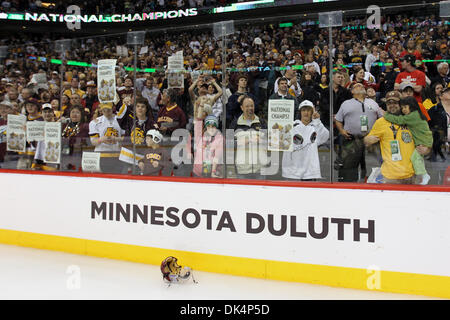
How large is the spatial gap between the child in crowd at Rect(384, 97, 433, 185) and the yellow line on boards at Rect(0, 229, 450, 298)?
2.41 ft

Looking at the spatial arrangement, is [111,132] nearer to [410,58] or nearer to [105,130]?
[105,130]

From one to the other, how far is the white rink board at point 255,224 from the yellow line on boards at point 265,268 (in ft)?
0.15

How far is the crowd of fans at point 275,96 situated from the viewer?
330 centimetres

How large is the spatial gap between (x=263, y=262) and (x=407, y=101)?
166 centimetres

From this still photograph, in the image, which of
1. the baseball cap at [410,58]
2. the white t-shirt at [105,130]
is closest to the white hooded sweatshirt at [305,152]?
the baseball cap at [410,58]

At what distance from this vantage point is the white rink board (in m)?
3.21

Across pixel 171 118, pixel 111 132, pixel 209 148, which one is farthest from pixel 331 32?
pixel 111 132

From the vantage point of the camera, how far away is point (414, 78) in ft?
10.8

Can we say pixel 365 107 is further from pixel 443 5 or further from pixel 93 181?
pixel 93 181

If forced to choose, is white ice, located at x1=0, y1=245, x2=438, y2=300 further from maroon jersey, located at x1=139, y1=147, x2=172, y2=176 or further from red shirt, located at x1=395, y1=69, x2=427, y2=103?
red shirt, located at x1=395, y1=69, x2=427, y2=103

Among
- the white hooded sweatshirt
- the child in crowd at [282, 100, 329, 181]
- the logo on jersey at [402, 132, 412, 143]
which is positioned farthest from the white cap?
the logo on jersey at [402, 132, 412, 143]

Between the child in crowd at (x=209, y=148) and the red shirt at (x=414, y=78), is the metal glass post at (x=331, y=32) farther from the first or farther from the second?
the child in crowd at (x=209, y=148)

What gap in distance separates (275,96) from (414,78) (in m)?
1.04
